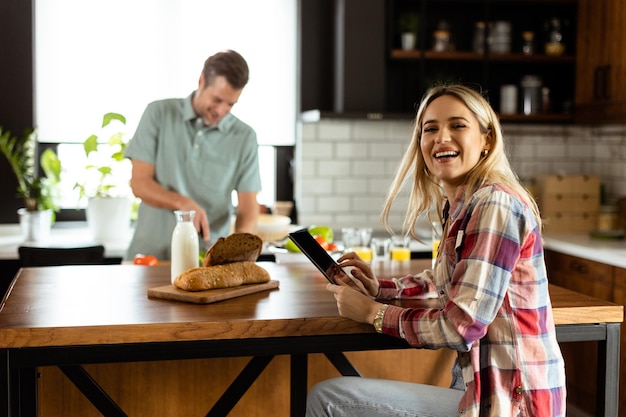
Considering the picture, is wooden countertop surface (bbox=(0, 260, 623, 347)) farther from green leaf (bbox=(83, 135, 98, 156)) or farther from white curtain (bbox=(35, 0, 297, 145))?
white curtain (bbox=(35, 0, 297, 145))

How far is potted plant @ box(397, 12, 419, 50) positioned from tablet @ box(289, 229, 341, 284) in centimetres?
324

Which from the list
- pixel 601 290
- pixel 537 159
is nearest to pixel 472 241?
pixel 601 290

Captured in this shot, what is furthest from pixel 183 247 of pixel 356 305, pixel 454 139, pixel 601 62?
pixel 601 62

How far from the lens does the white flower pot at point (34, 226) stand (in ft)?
15.6

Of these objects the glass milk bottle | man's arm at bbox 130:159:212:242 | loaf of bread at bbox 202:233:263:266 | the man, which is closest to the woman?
loaf of bread at bbox 202:233:263:266

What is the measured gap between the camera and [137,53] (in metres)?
5.25

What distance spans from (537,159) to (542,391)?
3.87 metres

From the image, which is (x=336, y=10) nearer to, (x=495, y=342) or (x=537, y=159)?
(x=537, y=159)

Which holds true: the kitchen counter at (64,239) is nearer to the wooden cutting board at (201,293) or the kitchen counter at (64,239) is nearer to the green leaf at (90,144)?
the green leaf at (90,144)

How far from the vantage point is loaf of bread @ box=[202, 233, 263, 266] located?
8.27 feet

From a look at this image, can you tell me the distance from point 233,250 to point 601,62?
336 cm

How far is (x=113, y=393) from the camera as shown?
2.71 meters

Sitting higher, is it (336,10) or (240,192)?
(336,10)

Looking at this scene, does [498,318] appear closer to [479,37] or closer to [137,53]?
[479,37]
